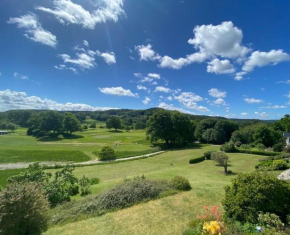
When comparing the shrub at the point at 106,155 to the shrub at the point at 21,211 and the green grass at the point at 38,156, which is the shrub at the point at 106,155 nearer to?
the green grass at the point at 38,156

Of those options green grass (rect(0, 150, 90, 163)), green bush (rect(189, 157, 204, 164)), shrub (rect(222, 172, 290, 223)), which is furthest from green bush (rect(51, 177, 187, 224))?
green grass (rect(0, 150, 90, 163))

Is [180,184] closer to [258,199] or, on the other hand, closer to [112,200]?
[112,200]

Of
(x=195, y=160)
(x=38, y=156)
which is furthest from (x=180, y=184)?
(x=38, y=156)

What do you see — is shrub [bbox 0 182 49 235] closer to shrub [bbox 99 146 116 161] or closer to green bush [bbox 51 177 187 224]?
green bush [bbox 51 177 187 224]

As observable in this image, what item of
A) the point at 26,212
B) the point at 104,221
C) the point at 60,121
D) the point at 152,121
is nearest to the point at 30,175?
the point at 26,212

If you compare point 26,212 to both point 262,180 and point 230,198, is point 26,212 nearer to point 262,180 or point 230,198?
point 230,198

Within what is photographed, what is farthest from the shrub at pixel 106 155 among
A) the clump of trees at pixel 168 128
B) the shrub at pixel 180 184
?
the shrub at pixel 180 184

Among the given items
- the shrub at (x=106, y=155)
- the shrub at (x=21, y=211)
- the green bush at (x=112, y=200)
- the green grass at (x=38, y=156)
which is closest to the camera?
the shrub at (x=21, y=211)
